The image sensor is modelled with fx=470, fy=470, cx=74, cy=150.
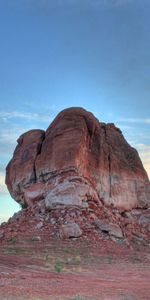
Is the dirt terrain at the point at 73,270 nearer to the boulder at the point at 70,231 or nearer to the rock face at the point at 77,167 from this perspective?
the boulder at the point at 70,231

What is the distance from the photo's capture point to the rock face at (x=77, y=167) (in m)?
42.3

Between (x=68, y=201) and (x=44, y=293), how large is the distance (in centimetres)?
2499

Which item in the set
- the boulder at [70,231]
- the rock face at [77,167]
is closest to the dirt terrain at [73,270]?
the boulder at [70,231]

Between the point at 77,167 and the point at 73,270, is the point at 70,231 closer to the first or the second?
the point at 77,167

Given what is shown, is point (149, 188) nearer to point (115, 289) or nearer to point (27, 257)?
point (27, 257)

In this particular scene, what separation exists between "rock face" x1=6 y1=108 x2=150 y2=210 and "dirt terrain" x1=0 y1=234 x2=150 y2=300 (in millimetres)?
5557

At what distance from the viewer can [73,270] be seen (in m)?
26.7

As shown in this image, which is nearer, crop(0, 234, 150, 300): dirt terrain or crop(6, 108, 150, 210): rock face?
crop(0, 234, 150, 300): dirt terrain

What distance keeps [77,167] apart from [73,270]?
1692 cm

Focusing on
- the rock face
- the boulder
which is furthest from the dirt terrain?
the rock face

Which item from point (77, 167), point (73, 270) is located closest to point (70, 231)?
point (77, 167)

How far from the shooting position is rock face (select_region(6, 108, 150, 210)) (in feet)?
139

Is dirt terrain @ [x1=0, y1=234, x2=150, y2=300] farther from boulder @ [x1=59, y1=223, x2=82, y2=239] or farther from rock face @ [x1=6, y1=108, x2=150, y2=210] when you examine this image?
rock face @ [x1=6, y1=108, x2=150, y2=210]

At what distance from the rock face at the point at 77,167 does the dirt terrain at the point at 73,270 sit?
18.2ft
